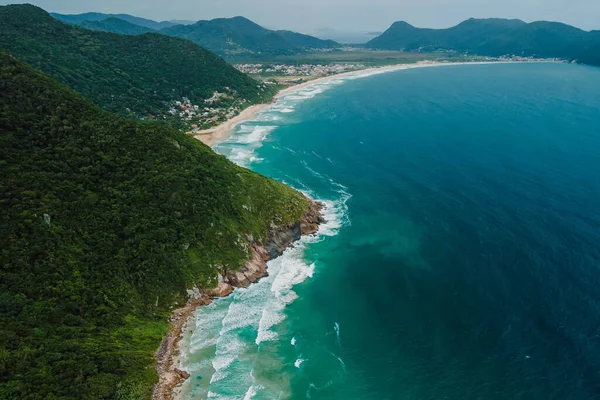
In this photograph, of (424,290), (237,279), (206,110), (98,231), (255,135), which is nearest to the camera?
(98,231)

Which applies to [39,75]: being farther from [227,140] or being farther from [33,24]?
[33,24]

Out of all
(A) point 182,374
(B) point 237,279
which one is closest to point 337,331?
(B) point 237,279

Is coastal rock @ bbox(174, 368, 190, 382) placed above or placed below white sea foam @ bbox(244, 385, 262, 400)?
above

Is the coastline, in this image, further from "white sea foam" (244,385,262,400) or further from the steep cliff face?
"white sea foam" (244,385,262,400)

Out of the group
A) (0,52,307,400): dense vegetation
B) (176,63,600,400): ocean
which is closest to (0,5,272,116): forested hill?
(176,63,600,400): ocean

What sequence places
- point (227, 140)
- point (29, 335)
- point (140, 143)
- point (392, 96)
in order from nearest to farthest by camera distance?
point (29, 335) → point (140, 143) → point (227, 140) → point (392, 96)

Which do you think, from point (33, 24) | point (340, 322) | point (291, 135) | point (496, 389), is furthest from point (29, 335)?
point (33, 24)

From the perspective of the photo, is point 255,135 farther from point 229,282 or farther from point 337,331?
point 337,331
